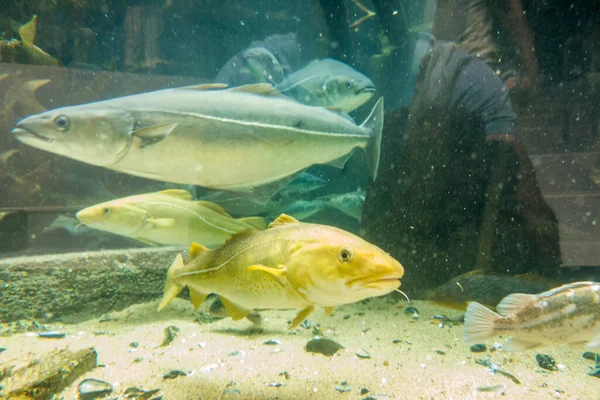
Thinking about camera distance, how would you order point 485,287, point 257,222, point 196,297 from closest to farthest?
point 196,297, point 257,222, point 485,287

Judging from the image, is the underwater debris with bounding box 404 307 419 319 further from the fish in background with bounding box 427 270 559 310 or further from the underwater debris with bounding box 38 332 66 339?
the underwater debris with bounding box 38 332 66 339

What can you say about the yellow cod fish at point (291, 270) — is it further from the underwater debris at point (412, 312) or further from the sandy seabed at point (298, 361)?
the underwater debris at point (412, 312)

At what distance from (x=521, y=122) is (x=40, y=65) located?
734 cm

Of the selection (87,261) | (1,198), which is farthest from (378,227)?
(1,198)

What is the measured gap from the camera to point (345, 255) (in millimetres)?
1311

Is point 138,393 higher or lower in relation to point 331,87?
lower

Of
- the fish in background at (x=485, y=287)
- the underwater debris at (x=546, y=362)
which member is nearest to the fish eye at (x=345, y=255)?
the underwater debris at (x=546, y=362)

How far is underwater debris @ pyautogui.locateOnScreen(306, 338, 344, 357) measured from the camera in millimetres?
2414

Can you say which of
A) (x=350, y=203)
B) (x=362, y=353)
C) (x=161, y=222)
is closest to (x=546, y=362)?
(x=362, y=353)

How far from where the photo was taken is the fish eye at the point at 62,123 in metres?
1.61

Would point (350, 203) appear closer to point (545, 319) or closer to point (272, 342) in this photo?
point (272, 342)

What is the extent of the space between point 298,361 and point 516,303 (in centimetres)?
142

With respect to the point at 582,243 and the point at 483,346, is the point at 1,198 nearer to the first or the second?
the point at 483,346

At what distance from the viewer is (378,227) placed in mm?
4422
